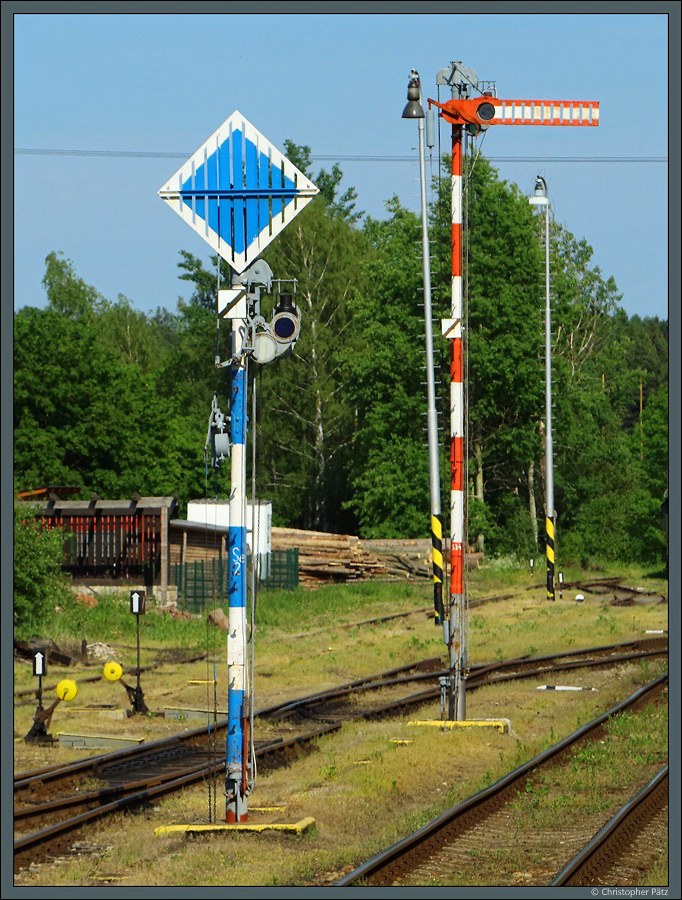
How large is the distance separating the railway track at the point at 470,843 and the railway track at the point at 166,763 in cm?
183

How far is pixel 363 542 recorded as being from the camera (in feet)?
155

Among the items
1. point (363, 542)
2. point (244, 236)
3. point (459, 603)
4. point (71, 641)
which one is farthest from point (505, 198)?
point (244, 236)

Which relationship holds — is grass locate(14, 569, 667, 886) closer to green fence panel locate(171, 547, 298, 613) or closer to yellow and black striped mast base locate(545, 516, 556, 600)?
yellow and black striped mast base locate(545, 516, 556, 600)

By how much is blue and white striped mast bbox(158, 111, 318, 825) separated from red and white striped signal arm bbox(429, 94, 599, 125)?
22.1 ft

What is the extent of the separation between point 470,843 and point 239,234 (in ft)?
17.9

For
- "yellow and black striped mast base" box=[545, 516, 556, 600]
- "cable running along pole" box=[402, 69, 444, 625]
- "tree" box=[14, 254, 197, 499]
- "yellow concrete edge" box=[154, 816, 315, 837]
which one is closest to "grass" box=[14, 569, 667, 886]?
"yellow concrete edge" box=[154, 816, 315, 837]

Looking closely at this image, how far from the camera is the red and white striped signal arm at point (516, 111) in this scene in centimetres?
1731

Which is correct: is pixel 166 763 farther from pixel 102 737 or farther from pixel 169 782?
A: pixel 102 737

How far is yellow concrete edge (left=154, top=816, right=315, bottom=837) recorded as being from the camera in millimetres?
11023

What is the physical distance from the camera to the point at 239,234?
11.1 metres

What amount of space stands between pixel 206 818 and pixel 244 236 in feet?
17.3

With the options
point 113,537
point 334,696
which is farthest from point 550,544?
point 334,696

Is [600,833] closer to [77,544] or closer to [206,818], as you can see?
[206,818]

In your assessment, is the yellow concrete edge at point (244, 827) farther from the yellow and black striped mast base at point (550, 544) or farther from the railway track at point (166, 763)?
the yellow and black striped mast base at point (550, 544)
